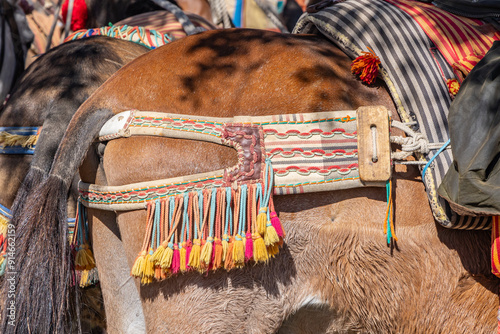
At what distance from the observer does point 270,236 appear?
1713 millimetres

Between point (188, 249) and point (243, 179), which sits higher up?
point (243, 179)

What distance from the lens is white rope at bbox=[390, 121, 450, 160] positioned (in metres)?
1.84

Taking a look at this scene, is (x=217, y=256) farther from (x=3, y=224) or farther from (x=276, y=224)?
(x=3, y=224)

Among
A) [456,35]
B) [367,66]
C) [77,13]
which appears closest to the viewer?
[367,66]

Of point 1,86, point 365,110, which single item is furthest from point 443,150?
point 1,86

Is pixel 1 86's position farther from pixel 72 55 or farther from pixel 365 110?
pixel 365 110

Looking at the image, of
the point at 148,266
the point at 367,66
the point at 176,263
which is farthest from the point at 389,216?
the point at 148,266

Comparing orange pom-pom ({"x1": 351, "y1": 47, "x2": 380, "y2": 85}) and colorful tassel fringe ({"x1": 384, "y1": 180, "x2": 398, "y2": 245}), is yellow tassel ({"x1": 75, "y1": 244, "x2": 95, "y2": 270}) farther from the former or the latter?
orange pom-pom ({"x1": 351, "y1": 47, "x2": 380, "y2": 85})

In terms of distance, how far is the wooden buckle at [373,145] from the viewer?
5.86ft

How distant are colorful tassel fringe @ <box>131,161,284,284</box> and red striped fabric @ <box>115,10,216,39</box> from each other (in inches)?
80.4

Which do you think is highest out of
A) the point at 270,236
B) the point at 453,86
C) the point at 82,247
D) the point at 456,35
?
the point at 456,35

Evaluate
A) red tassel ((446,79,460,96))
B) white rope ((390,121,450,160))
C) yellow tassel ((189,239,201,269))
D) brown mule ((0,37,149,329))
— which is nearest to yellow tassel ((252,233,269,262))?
yellow tassel ((189,239,201,269))

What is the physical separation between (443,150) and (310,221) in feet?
1.92

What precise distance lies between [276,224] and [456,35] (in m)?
1.14
